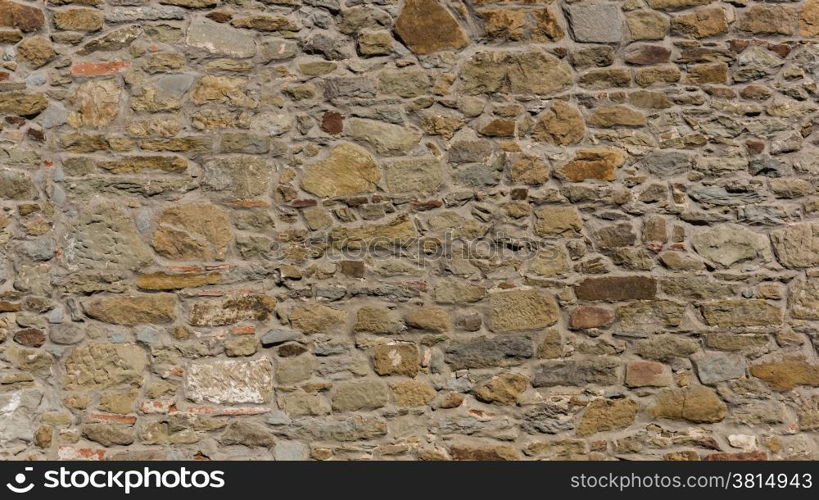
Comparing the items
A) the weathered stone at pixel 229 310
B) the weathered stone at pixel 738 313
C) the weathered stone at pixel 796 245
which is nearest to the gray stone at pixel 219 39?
the weathered stone at pixel 229 310

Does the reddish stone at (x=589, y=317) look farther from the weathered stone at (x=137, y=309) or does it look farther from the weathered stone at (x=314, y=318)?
the weathered stone at (x=137, y=309)

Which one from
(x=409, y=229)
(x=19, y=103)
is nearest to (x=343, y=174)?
(x=409, y=229)

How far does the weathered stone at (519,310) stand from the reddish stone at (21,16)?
2.34 m

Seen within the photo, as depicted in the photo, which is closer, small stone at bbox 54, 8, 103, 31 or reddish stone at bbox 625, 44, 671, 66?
small stone at bbox 54, 8, 103, 31

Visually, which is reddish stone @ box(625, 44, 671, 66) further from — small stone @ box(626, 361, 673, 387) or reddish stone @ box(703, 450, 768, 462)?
reddish stone @ box(703, 450, 768, 462)

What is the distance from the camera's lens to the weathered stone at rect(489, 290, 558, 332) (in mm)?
3717

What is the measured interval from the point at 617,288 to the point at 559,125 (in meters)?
0.78

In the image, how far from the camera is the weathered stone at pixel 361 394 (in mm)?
3689

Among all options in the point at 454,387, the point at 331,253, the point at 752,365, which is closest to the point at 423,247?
the point at 331,253

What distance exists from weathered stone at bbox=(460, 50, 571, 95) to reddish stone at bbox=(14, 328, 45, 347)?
2.17 m

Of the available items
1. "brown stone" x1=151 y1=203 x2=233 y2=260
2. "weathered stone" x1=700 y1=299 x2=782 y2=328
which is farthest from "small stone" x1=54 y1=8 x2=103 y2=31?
"weathered stone" x1=700 y1=299 x2=782 y2=328

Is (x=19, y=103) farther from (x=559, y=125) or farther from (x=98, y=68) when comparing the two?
(x=559, y=125)

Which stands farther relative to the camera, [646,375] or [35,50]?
[646,375]

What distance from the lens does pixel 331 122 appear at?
370 centimetres
